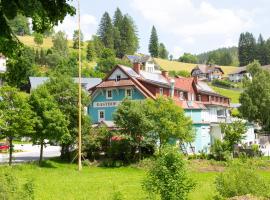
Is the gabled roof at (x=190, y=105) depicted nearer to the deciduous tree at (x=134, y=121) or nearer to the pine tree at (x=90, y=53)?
the deciduous tree at (x=134, y=121)

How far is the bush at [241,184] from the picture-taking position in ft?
61.5

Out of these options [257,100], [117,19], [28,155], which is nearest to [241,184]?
[28,155]

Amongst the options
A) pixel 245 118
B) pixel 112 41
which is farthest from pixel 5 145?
pixel 112 41

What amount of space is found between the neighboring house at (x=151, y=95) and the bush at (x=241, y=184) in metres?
28.7

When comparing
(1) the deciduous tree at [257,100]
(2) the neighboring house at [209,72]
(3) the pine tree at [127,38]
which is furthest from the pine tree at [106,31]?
(1) the deciduous tree at [257,100]

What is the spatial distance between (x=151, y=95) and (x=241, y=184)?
31699 mm

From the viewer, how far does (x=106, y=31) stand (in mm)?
171000

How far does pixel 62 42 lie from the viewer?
5901 inches

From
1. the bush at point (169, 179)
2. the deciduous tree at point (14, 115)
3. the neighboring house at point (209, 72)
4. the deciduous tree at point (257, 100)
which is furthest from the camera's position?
the neighboring house at point (209, 72)

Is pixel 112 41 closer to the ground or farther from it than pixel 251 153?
farther from it

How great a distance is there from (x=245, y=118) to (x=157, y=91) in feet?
85.9

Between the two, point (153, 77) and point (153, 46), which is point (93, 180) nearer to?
point (153, 77)

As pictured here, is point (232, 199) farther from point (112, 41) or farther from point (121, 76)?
point (112, 41)

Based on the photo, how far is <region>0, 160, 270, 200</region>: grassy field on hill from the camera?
24.9 metres
